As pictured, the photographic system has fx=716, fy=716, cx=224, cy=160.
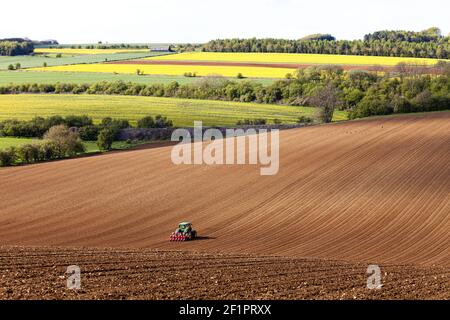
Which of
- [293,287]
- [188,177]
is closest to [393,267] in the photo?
[293,287]

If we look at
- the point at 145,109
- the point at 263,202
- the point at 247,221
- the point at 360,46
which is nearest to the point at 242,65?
the point at 360,46

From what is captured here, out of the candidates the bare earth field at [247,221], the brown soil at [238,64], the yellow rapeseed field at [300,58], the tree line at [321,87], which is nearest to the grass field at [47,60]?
the brown soil at [238,64]

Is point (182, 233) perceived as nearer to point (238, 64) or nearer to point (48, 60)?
point (238, 64)

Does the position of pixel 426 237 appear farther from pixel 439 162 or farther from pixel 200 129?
pixel 200 129

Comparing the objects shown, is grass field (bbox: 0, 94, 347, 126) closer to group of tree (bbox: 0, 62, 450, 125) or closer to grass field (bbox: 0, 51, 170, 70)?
group of tree (bbox: 0, 62, 450, 125)

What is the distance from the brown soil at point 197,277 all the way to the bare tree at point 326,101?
58370mm

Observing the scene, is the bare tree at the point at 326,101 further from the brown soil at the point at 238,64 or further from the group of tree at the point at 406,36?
the group of tree at the point at 406,36

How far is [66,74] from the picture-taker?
13338 centimetres

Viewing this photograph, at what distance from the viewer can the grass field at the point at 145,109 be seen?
82125mm

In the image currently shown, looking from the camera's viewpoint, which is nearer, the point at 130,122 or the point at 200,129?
the point at 200,129

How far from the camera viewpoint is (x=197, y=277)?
19.9 m

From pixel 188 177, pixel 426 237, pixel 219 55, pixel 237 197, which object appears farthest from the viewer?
pixel 219 55

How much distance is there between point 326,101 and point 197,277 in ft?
221

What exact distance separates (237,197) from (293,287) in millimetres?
23193
